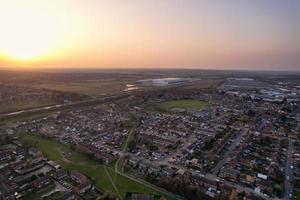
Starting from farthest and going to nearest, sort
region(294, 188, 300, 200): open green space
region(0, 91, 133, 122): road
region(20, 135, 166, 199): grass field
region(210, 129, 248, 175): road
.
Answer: region(0, 91, 133, 122): road
region(210, 129, 248, 175): road
region(20, 135, 166, 199): grass field
region(294, 188, 300, 200): open green space

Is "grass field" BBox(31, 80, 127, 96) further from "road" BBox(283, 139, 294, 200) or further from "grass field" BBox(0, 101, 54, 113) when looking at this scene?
"road" BBox(283, 139, 294, 200)

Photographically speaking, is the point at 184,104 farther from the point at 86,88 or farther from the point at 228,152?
the point at 86,88

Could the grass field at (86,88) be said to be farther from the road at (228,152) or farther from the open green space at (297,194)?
the open green space at (297,194)

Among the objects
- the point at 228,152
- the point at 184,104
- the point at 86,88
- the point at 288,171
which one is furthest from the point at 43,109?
the point at 288,171

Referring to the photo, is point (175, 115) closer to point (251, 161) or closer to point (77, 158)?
point (251, 161)

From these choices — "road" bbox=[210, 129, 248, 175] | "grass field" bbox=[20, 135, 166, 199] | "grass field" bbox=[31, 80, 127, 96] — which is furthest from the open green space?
"grass field" bbox=[31, 80, 127, 96]

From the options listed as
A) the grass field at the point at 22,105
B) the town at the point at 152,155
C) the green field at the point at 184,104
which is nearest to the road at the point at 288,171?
the town at the point at 152,155
